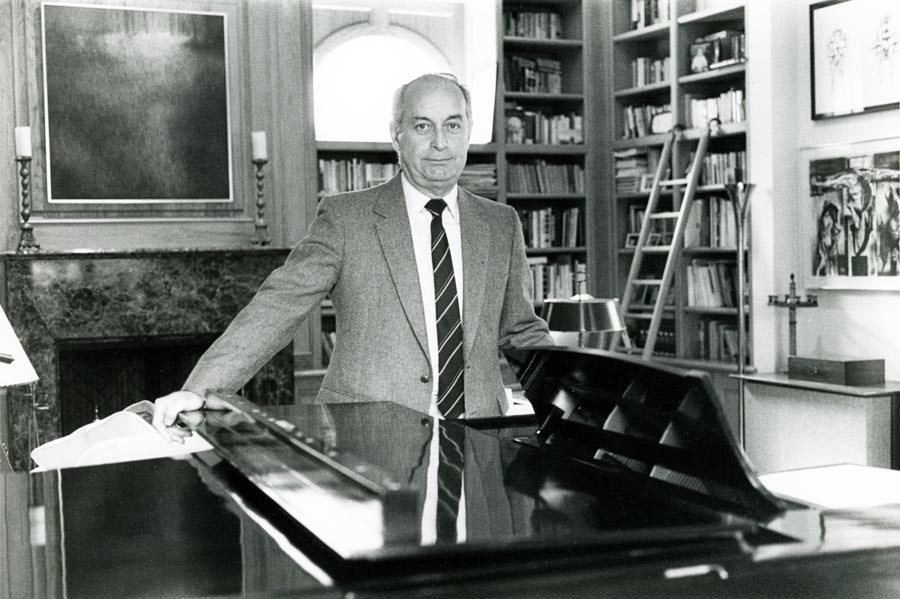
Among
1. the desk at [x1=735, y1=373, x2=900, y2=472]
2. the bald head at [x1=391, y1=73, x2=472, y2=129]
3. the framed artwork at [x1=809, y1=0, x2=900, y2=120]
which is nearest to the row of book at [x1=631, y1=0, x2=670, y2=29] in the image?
the framed artwork at [x1=809, y1=0, x2=900, y2=120]

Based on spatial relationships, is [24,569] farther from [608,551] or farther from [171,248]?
[171,248]

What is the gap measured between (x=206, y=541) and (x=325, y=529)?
208mm

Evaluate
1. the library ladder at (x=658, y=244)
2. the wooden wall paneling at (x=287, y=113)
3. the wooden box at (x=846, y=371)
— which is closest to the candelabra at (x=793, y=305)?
the wooden box at (x=846, y=371)

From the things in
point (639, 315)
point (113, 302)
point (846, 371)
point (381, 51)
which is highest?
point (381, 51)

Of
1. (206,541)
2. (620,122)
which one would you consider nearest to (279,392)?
(620,122)

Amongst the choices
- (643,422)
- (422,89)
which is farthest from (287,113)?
(643,422)

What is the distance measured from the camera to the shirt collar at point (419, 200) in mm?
2674

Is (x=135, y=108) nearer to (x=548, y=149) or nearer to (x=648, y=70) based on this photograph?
(x=548, y=149)

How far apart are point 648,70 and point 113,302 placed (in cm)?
398

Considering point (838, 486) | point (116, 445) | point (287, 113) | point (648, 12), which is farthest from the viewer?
point (648, 12)

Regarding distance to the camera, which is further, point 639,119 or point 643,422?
point 639,119

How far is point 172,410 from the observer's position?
1947 mm

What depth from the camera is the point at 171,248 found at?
647 centimetres

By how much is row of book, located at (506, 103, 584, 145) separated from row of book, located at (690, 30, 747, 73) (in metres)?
1.06
